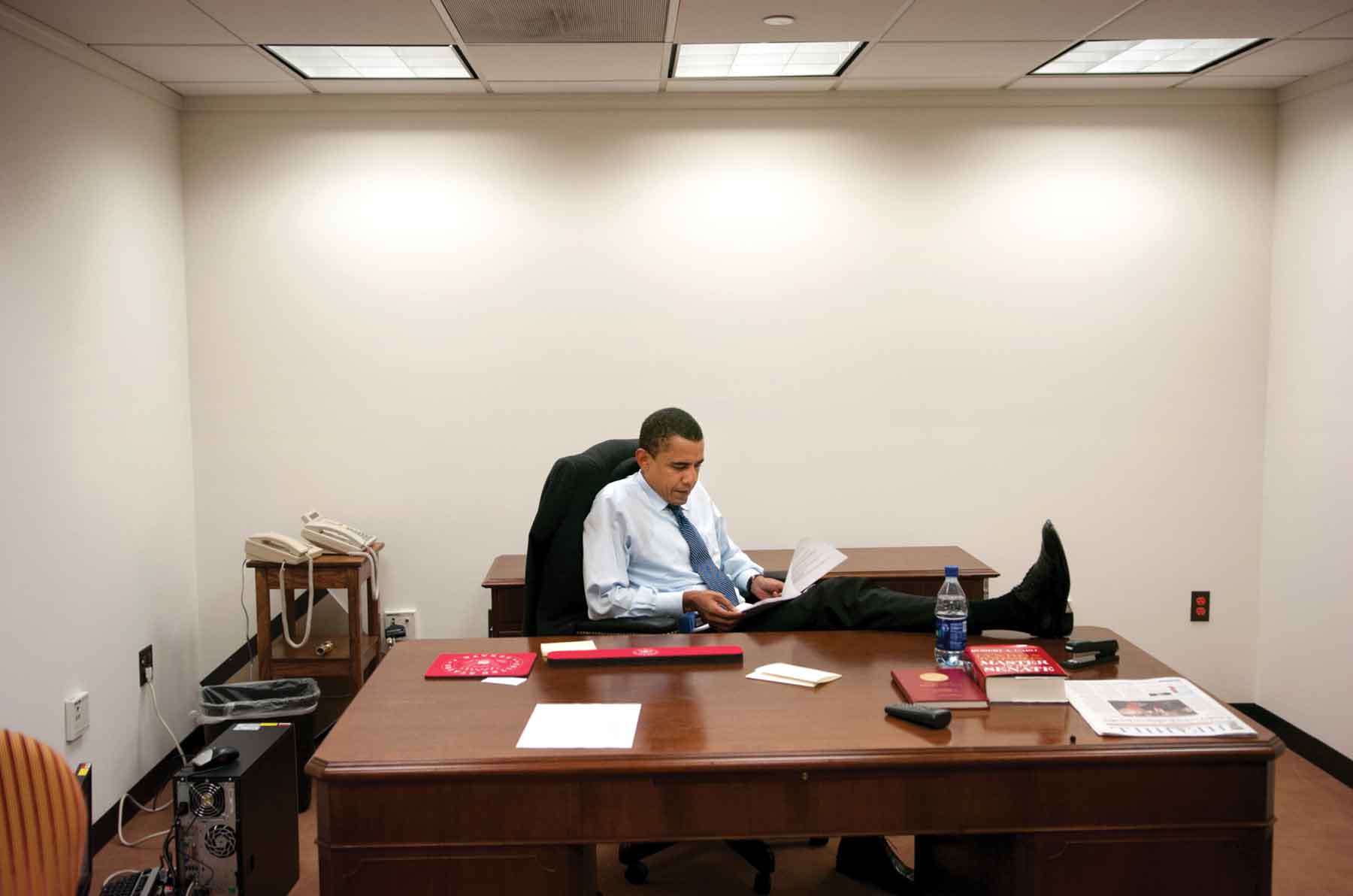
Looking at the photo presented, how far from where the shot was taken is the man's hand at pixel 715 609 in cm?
284

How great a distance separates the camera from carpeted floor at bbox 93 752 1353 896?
2906 mm

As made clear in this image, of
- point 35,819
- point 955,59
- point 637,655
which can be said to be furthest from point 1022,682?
point 955,59

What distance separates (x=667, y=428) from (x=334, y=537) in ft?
4.99

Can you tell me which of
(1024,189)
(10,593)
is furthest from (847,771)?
(1024,189)

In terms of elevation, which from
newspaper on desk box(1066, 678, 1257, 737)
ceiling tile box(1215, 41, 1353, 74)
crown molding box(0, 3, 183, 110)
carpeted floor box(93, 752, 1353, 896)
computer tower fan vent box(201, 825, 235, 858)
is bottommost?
carpeted floor box(93, 752, 1353, 896)

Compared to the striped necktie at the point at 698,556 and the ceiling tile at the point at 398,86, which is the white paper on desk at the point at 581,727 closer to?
the striped necktie at the point at 698,556

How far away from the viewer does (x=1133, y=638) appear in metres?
4.26

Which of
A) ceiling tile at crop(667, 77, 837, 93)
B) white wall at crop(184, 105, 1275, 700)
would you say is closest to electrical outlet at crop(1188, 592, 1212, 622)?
white wall at crop(184, 105, 1275, 700)

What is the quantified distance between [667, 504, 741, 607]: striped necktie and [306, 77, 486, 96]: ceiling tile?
183 cm

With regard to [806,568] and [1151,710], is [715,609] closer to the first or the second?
[806,568]

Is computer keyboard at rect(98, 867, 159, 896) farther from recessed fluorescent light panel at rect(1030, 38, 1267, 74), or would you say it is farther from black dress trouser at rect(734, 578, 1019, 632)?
recessed fluorescent light panel at rect(1030, 38, 1267, 74)

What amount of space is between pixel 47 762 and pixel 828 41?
2.90m

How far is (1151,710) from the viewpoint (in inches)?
83.0

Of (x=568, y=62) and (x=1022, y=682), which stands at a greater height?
(x=568, y=62)
